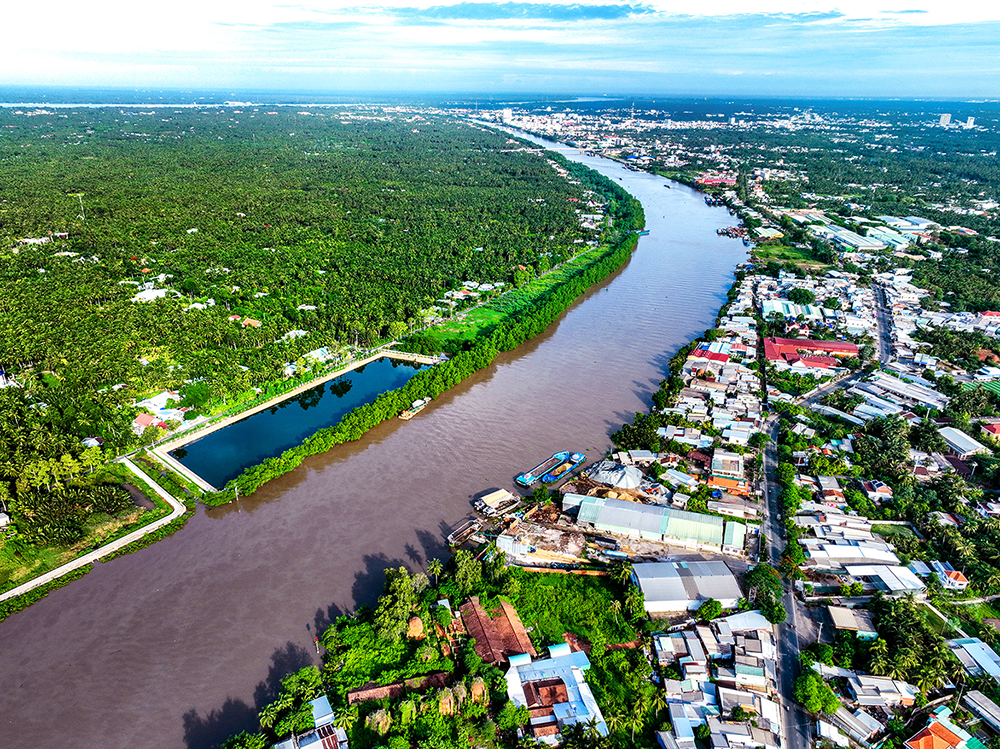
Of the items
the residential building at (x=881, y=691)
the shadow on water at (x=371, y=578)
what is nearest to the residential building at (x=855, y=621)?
the residential building at (x=881, y=691)

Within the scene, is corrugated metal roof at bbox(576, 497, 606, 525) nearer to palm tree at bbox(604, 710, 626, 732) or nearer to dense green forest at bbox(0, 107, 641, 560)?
palm tree at bbox(604, 710, 626, 732)

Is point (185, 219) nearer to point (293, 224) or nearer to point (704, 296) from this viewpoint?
point (293, 224)

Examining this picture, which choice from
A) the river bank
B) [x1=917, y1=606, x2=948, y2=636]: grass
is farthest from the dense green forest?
[x1=917, y1=606, x2=948, y2=636]: grass

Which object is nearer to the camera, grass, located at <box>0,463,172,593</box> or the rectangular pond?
grass, located at <box>0,463,172,593</box>

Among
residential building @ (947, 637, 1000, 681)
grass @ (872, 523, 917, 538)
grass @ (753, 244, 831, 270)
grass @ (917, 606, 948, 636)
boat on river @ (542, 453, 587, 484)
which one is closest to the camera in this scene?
residential building @ (947, 637, 1000, 681)

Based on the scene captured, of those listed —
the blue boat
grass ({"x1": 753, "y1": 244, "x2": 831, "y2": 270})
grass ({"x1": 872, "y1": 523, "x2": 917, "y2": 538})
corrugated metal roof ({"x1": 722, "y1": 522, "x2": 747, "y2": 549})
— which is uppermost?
grass ({"x1": 753, "y1": 244, "x2": 831, "y2": 270})

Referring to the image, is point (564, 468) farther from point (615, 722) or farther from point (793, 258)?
point (793, 258)

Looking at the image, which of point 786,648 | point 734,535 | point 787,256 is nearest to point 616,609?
point 786,648
